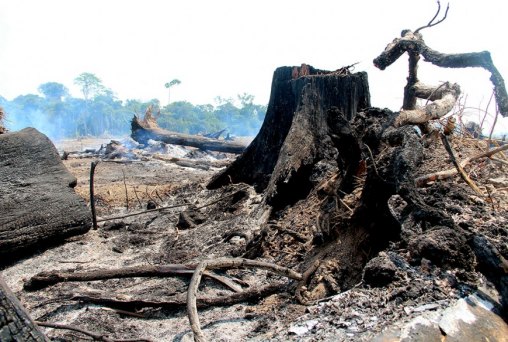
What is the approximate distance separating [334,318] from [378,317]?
0.20m

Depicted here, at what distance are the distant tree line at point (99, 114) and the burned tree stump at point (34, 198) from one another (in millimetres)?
36236

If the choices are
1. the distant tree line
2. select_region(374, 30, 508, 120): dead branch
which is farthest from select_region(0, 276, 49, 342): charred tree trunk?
the distant tree line

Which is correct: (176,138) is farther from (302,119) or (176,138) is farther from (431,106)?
(431,106)

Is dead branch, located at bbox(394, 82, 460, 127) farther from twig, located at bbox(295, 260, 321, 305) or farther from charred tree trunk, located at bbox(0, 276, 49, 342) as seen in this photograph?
charred tree trunk, located at bbox(0, 276, 49, 342)

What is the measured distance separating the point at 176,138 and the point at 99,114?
133 feet

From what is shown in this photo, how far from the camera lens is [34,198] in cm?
400

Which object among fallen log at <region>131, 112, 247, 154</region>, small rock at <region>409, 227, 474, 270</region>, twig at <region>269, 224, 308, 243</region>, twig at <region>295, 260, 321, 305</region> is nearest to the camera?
small rock at <region>409, 227, 474, 270</region>

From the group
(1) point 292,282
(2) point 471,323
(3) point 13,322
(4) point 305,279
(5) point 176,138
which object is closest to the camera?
(3) point 13,322

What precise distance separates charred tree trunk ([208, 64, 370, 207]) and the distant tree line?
36459mm

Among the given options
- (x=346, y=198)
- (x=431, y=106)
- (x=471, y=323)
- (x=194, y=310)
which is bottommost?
(x=194, y=310)

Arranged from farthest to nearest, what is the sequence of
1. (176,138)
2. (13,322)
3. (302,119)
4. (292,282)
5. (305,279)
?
(176,138)
(302,119)
(292,282)
(305,279)
(13,322)

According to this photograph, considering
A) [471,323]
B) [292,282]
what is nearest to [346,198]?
[292,282]

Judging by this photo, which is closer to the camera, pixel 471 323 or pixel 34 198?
pixel 471 323

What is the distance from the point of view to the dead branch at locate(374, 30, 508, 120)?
3.23 m
